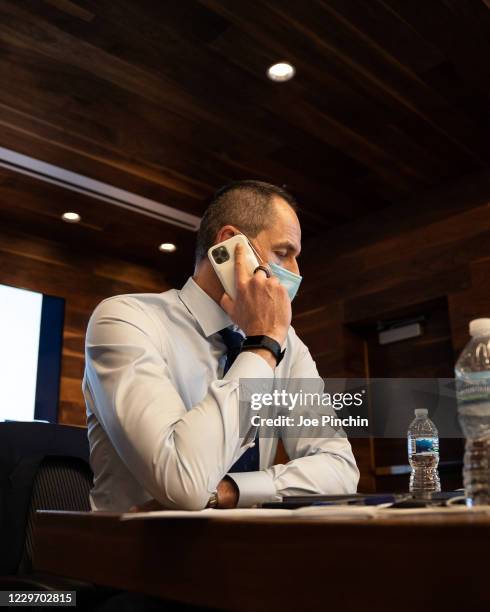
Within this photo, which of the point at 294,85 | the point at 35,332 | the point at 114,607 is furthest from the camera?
the point at 35,332

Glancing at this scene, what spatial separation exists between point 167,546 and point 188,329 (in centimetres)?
75

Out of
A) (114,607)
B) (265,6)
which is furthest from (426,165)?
(114,607)

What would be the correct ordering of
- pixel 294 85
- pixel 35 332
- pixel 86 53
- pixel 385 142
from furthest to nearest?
pixel 35 332 < pixel 385 142 < pixel 294 85 < pixel 86 53

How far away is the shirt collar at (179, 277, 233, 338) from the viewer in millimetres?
1340

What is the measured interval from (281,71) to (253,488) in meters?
2.23

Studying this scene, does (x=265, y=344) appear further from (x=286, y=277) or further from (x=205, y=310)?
(x=286, y=277)

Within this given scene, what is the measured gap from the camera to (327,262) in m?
4.34

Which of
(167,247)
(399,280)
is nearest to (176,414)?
(399,280)

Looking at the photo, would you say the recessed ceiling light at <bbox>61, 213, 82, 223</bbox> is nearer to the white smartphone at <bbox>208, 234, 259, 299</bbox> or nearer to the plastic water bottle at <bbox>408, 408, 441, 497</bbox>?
the plastic water bottle at <bbox>408, 408, 441, 497</bbox>

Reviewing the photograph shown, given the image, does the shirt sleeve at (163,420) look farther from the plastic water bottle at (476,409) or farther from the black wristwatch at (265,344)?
the plastic water bottle at (476,409)

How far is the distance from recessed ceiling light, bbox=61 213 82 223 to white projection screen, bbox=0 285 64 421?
59 centimetres

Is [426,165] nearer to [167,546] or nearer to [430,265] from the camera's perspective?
[430,265]

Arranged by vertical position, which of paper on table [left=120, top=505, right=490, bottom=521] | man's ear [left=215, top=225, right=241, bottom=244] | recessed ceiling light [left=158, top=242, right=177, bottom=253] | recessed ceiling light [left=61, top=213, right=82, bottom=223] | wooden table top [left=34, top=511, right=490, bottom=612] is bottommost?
wooden table top [left=34, top=511, right=490, bottom=612]

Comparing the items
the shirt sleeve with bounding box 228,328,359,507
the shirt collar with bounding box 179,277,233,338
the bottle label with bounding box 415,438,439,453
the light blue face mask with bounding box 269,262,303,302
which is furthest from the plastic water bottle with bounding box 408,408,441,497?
the shirt collar with bounding box 179,277,233,338
